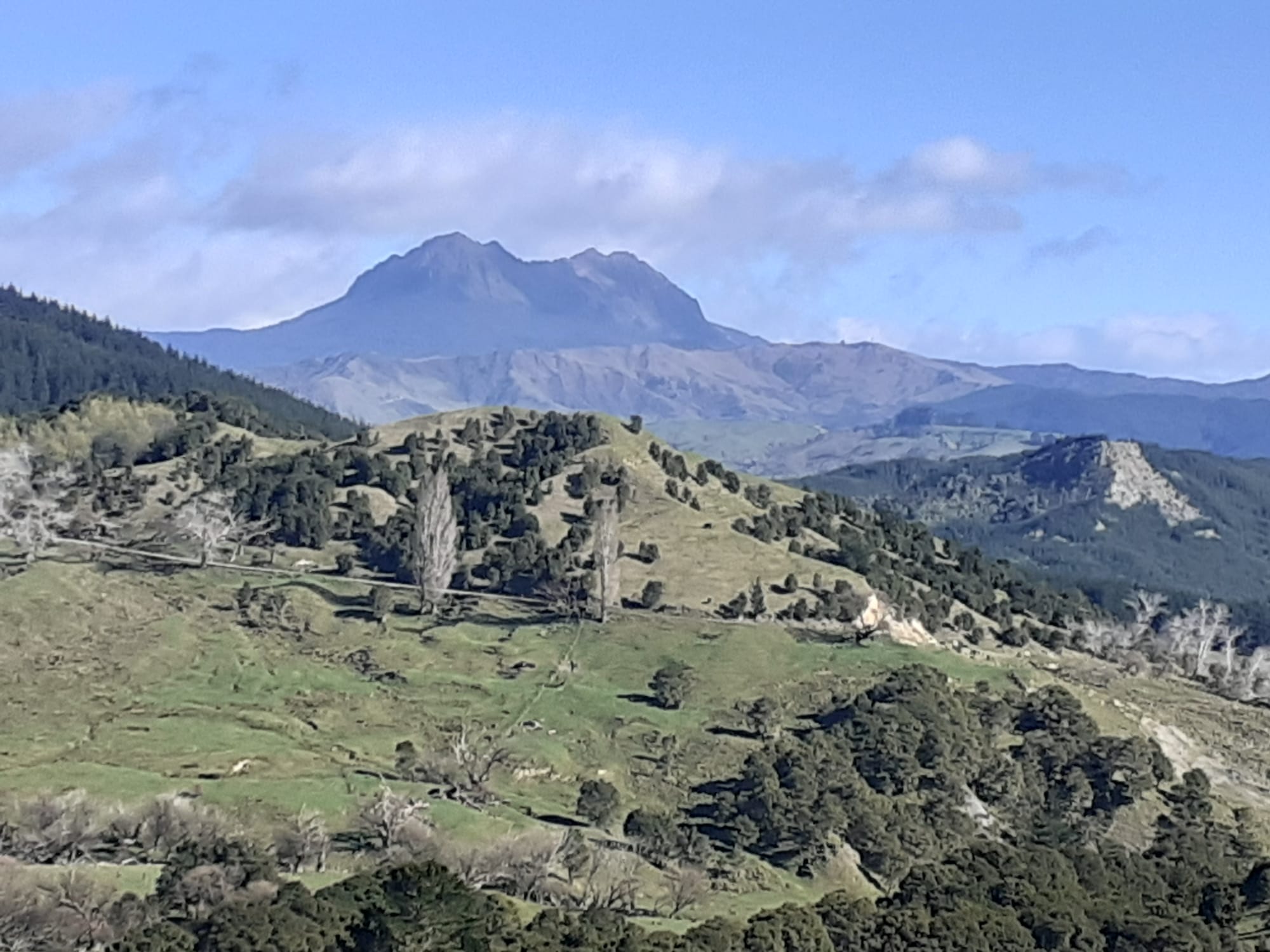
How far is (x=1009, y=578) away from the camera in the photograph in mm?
138000

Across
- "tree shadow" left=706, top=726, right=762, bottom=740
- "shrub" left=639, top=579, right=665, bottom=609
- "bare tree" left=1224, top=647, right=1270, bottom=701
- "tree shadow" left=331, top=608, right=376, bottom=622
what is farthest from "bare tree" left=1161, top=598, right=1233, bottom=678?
"tree shadow" left=331, top=608, right=376, bottom=622

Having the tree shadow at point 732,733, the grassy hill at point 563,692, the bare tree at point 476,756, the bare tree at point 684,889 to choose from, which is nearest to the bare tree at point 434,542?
the grassy hill at point 563,692

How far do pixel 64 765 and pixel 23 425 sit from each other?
72.7 m

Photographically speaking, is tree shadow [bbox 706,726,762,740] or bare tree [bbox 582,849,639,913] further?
tree shadow [bbox 706,726,762,740]

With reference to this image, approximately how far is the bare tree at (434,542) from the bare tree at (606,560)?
9.52m

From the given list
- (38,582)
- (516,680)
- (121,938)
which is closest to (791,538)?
(516,680)

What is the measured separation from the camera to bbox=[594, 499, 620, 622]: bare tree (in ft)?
328

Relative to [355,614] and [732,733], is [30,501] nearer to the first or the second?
[355,614]

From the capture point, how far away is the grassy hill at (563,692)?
72625 millimetres

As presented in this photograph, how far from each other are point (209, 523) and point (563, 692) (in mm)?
32006

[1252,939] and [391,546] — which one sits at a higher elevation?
[391,546]

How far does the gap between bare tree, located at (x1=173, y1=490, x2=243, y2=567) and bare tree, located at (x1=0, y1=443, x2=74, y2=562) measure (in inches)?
311

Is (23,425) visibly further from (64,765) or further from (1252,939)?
(1252,939)

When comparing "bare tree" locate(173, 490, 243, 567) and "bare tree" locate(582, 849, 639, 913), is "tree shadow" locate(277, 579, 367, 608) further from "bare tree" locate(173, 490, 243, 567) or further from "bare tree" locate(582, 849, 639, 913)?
"bare tree" locate(582, 849, 639, 913)
